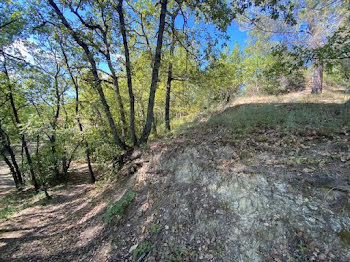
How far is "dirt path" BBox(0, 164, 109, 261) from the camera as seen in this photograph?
3.36 meters

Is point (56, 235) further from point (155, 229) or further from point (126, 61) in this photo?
point (126, 61)

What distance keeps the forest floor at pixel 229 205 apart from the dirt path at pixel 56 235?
30 millimetres

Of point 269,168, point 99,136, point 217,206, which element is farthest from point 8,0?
point 269,168

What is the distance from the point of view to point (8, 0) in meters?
5.09

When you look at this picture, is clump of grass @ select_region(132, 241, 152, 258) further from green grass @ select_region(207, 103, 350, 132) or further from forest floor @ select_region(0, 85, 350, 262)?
green grass @ select_region(207, 103, 350, 132)

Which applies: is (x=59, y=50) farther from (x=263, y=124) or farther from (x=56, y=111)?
(x=263, y=124)

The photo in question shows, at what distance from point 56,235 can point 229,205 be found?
4.44 meters

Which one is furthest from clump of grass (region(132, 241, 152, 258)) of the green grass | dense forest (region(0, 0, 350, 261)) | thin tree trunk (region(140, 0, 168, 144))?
the green grass

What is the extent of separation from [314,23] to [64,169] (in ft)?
50.9

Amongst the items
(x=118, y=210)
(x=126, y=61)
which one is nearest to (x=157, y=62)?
(x=126, y=61)

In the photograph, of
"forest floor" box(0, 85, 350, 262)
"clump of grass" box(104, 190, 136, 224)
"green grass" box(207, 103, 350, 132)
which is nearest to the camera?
"forest floor" box(0, 85, 350, 262)

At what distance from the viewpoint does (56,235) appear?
4215mm

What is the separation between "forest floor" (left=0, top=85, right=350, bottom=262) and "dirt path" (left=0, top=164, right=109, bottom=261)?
0.10 ft

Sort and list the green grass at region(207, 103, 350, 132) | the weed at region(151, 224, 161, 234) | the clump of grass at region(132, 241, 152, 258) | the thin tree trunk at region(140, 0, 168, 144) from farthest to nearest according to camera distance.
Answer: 1. the thin tree trunk at region(140, 0, 168, 144)
2. the green grass at region(207, 103, 350, 132)
3. the weed at region(151, 224, 161, 234)
4. the clump of grass at region(132, 241, 152, 258)
